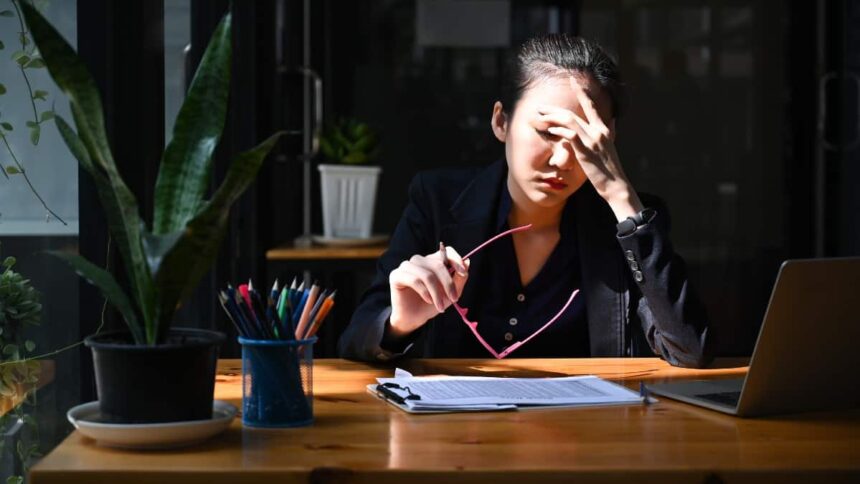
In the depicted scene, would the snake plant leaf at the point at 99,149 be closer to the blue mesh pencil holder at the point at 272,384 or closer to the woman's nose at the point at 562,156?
the blue mesh pencil holder at the point at 272,384

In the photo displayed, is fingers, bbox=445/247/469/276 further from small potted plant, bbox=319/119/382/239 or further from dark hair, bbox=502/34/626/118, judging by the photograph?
small potted plant, bbox=319/119/382/239

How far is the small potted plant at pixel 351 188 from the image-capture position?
4102mm

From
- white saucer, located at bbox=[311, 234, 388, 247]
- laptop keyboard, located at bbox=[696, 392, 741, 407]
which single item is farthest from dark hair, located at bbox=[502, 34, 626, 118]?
white saucer, located at bbox=[311, 234, 388, 247]

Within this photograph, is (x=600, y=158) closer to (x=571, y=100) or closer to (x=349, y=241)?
(x=571, y=100)

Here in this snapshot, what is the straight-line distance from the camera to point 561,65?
87.4 inches

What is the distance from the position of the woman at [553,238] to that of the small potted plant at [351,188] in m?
1.71

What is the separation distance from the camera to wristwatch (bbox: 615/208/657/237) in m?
2.01

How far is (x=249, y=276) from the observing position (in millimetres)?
3686

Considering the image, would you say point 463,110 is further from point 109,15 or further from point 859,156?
point 109,15

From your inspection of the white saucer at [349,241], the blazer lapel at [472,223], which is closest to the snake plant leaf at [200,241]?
the blazer lapel at [472,223]

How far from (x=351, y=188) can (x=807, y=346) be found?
9.21 ft

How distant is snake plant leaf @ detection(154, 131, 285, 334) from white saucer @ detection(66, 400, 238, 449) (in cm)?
12

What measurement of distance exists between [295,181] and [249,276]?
1083 mm

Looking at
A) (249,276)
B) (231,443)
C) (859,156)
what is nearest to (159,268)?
(231,443)
